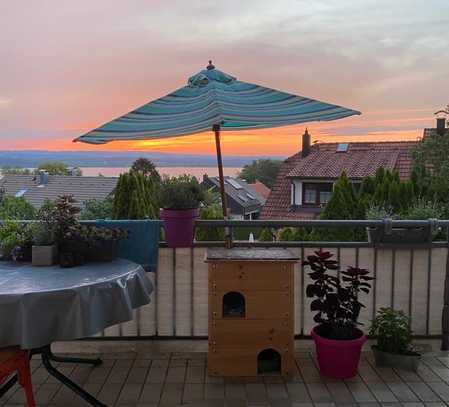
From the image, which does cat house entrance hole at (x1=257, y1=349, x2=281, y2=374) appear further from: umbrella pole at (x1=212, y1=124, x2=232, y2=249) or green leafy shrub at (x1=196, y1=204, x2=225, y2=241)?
green leafy shrub at (x1=196, y1=204, x2=225, y2=241)

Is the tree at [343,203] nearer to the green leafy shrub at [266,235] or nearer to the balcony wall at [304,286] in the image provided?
the green leafy shrub at [266,235]

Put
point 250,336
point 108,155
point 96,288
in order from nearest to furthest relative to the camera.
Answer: point 96,288
point 250,336
point 108,155

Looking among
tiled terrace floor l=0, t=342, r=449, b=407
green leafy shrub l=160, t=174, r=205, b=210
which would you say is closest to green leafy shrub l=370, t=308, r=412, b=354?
tiled terrace floor l=0, t=342, r=449, b=407

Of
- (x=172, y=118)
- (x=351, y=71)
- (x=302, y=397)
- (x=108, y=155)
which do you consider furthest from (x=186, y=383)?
(x=351, y=71)

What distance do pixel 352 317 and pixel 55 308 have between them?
5.88 feet

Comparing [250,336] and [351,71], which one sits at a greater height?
[351,71]

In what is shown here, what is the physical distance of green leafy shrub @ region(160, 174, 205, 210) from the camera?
130 inches

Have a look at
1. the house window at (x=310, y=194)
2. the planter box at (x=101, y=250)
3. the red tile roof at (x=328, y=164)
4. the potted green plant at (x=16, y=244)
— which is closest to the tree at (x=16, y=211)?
the potted green plant at (x=16, y=244)

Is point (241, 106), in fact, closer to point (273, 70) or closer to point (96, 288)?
point (96, 288)

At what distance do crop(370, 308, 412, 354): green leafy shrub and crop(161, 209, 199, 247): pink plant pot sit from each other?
1.39 metres

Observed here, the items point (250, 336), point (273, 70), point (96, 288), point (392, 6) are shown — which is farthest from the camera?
point (273, 70)

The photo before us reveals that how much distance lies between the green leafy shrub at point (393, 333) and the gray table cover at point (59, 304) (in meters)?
1.68

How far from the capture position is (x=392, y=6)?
5.09 meters

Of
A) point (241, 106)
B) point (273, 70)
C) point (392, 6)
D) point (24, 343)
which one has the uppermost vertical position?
point (392, 6)
